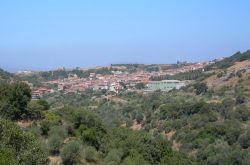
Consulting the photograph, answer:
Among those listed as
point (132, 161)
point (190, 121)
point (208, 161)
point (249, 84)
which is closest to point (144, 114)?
point (190, 121)

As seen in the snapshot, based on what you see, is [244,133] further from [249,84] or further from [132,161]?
[249,84]

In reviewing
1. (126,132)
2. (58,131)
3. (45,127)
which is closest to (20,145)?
(58,131)

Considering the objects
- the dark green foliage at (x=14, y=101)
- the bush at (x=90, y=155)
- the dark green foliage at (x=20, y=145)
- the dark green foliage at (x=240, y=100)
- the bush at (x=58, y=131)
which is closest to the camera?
the dark green foliage at (x=20, y=145)

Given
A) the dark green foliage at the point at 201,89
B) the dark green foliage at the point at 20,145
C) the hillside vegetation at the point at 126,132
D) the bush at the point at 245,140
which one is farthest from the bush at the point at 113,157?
the dark green foliage at the point at 201,89

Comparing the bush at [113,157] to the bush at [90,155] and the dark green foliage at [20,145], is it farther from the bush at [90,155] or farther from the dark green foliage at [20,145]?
the dark green foliage at [20,145]

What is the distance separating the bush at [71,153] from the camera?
78.7 feet

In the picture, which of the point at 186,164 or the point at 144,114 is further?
the point at 144,114

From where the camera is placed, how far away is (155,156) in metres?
30.5

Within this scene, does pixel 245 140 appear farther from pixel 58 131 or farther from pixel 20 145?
pixel 20 145

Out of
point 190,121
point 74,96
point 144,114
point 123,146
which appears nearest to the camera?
point 123,146

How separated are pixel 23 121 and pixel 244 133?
2209 cm

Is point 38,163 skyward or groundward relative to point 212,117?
skyward

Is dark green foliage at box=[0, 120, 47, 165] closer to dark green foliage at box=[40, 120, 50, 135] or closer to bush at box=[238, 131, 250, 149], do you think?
dark green foliage at box=[40, 120, 50, 135]

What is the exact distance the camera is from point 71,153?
78.9 feet
